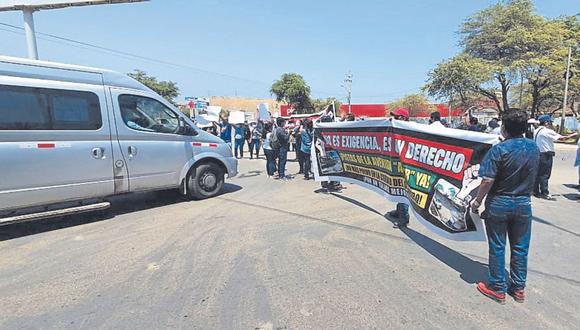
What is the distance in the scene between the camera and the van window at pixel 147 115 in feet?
19.9

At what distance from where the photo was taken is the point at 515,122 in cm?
306

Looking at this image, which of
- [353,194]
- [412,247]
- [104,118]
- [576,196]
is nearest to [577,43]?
[576,196]

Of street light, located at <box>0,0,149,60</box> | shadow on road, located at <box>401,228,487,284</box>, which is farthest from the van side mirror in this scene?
street light, located at <box>0,0,149,60</box>

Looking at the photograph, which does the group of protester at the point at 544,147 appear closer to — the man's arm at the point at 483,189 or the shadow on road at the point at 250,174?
the man's arm at the point at 483,189

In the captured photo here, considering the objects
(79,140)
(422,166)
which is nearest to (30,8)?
(79,140)

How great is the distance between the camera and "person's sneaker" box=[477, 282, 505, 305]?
3.20 metres

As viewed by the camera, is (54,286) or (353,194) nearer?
(54,286)

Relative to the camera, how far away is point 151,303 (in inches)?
128

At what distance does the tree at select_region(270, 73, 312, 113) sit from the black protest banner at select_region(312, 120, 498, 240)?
53.1 m

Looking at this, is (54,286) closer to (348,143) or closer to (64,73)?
(64,73)

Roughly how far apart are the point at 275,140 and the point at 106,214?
4.83 m

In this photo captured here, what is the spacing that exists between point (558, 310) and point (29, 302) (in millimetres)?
5007

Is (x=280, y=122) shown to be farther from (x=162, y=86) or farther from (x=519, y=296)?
(x=162, y=86)

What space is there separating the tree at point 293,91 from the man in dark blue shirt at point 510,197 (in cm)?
5664
